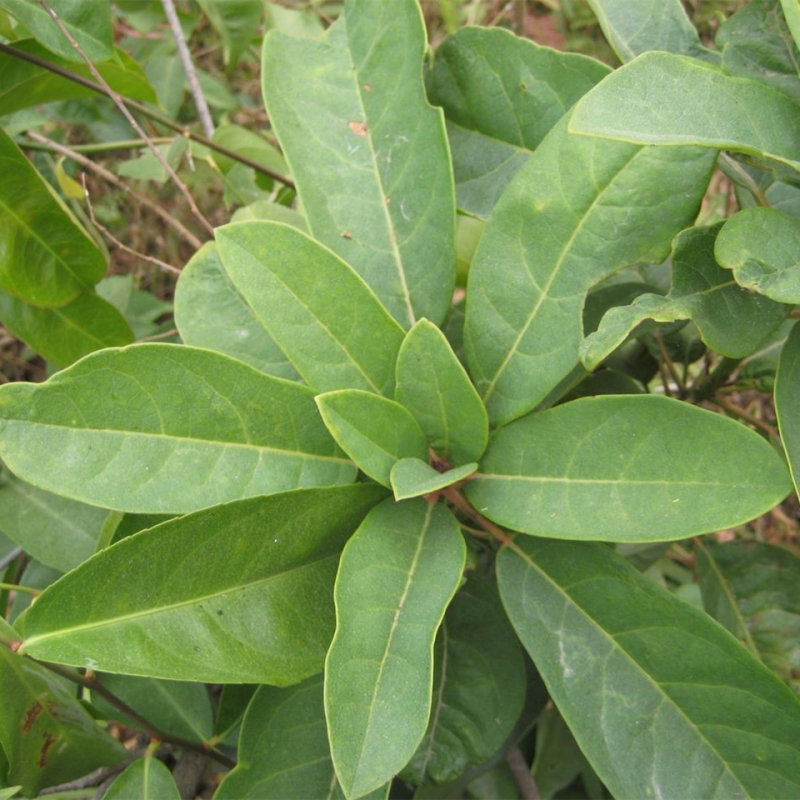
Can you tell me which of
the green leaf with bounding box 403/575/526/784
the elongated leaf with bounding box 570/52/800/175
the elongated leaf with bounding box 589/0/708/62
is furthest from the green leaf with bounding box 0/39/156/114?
the green leaf with bounding box 403/575/526/784

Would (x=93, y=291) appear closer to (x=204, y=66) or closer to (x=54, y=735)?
(x=54, y=735)

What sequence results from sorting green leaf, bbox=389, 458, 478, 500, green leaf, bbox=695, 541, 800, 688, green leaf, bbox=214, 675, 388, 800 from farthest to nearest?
green leaf, bbox=695, 541, 800, 688 → green leaf, bbox=214, 675, 388, 800 → green leaf, bbox=389, 458, 478, 500

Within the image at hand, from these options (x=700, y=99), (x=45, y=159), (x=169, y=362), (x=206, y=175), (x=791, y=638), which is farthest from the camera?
(x=45, y=159)

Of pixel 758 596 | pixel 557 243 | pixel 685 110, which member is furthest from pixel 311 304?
pixel 758 596

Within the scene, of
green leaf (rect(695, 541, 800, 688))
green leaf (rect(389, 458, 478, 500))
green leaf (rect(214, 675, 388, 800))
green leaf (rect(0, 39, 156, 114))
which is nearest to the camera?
green leaf (rect(389, 458, 478, 500))

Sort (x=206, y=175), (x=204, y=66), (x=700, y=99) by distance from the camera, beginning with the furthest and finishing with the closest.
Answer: (x=204, y=66) → (x=206, y=175) → (x=700, y=99)

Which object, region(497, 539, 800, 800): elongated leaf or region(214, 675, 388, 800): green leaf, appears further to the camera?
region(214, 675, 388, 800): green leaf

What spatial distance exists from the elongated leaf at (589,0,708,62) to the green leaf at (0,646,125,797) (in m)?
0.94

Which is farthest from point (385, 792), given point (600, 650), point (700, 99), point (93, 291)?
point (93, 291)

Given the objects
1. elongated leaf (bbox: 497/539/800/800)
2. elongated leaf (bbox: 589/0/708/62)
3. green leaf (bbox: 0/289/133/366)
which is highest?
elongated leaf (bbox: 589/0/708/62)

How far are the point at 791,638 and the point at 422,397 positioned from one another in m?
0.60

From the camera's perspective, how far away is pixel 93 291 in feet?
4.22

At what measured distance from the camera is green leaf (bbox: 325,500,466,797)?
0.67 m

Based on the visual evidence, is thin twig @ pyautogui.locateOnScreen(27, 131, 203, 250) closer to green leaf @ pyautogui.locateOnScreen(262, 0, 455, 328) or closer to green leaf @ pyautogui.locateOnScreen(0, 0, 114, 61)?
green leaf @ pyautogui.locateOnScreen(0, 0, 114, 61)
